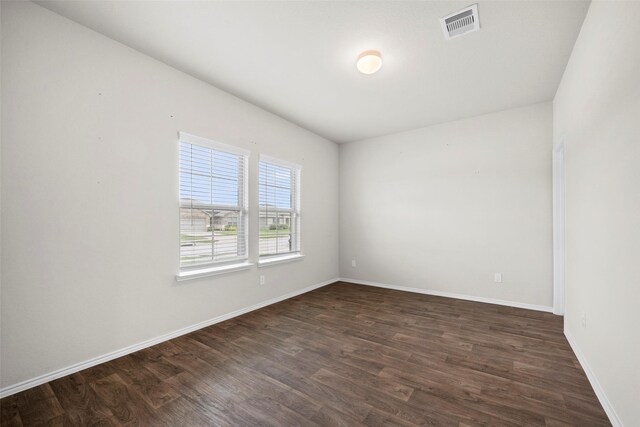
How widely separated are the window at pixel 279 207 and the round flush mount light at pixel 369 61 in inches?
74.6

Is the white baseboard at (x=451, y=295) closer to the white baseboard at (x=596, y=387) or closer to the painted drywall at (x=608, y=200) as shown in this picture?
the white baseboard at (x=596, y=387)

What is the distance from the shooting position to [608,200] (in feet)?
5.64

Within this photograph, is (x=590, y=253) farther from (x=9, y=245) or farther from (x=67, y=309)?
(x=9, y=245)

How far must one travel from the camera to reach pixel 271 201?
13.6 ft

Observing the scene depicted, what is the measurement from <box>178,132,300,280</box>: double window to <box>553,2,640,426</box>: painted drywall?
337cm

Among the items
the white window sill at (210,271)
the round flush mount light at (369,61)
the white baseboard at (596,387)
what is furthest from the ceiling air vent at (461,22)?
the white window sill at (210,271)

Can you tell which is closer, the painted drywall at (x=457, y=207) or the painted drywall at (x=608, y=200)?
the painted drywall at (x=608, y=200)

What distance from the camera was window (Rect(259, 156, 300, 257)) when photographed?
13.1 feet

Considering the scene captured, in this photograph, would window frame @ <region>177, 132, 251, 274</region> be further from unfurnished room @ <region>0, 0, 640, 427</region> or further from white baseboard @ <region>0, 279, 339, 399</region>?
white baseboard @ <region>0, 279, 339, 399</region>

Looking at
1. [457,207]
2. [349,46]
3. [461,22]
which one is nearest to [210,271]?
[349,46]

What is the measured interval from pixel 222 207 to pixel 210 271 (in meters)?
0.78

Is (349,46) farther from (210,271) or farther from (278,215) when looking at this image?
(210,271)

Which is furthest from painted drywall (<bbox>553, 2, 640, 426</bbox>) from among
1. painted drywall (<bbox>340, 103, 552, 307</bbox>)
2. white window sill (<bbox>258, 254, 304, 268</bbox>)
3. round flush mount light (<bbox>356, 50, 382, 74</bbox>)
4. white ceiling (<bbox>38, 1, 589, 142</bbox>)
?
white window sill (<bbox>258, 254, 304, 268</bbox>)

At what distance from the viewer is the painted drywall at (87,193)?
197 cm
